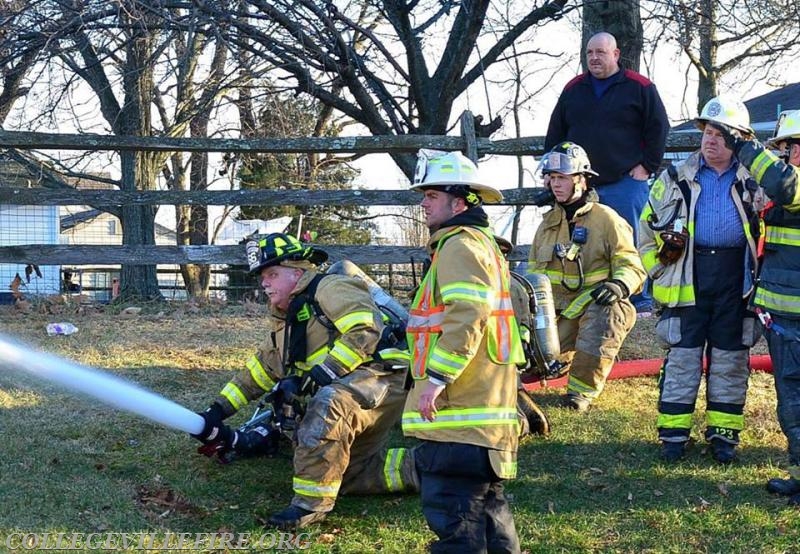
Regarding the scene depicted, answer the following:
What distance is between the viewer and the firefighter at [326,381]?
14.2 feet

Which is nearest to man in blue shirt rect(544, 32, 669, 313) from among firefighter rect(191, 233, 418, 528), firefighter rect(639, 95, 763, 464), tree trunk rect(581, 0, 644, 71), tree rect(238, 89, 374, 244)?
firefighter rect(639, 95, 763, 464)

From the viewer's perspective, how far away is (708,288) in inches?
200

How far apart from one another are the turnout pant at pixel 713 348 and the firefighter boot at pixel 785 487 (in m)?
0.46

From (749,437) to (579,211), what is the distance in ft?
6.11

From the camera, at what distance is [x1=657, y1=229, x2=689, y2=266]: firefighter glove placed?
5.07 metres

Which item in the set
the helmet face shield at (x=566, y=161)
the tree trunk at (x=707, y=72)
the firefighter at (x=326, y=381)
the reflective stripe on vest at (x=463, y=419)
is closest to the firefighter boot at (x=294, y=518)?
the firefighter at (x=326, y=381)

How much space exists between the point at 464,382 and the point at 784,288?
6.96ft

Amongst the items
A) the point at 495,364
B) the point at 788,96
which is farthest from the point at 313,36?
the point at 788,96

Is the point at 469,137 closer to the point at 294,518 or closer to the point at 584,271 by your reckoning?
the point at 584,271

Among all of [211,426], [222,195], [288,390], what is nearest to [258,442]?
[211,426]

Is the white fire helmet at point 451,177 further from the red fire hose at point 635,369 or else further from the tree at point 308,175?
the tree at point 308,175

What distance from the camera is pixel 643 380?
6.91m

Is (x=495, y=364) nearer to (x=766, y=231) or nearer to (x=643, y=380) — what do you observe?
(x=766, y=231)

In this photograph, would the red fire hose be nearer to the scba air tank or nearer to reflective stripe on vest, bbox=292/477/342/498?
the scba air tank
